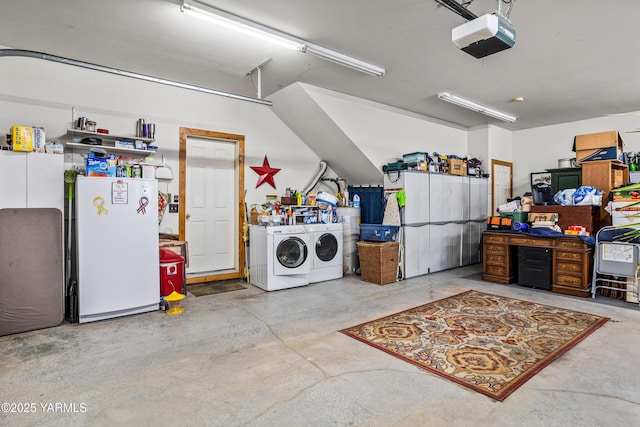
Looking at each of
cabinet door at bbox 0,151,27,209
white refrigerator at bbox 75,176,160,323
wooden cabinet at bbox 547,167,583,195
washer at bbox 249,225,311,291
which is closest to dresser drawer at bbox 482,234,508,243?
wooden cabinet at bbox 547,167,583,195

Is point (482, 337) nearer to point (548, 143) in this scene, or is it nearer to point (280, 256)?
point (280, 256)

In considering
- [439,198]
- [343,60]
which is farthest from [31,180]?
[439,198]

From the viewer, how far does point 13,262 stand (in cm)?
339

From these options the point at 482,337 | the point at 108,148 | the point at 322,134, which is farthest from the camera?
the point at 322,134

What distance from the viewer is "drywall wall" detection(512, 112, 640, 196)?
6602mm

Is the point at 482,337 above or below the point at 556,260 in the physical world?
below

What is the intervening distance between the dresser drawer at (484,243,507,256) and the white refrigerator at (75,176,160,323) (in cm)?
488

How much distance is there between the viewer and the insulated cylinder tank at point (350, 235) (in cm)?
600

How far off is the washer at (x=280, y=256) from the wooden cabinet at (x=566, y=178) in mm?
4485

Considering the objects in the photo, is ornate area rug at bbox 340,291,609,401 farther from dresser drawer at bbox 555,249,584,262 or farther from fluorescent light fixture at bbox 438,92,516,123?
fluorescent light fixture at bbox 438,92,516,123

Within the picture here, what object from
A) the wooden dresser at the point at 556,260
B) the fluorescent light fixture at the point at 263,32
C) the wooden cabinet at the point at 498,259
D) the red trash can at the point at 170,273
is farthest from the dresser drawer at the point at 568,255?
the red trash can at the point at 170,273

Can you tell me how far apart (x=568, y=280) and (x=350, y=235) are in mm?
3210

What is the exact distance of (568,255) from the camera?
4816mm

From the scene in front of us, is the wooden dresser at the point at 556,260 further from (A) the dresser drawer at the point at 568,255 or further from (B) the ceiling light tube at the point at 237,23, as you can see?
(B) the ceiling light tube at the point at 237,23
